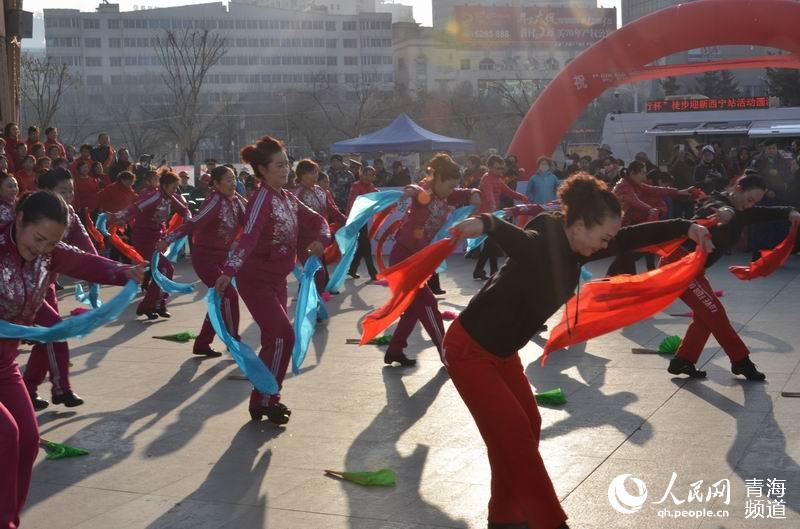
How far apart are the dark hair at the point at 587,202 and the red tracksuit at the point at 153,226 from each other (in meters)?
8.44

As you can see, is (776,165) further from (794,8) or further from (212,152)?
(212,152)

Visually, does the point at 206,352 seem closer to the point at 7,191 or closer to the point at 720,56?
the point at 7,191

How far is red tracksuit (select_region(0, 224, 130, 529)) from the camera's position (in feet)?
15.1

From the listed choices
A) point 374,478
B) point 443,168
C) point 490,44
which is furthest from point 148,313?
point 490,44

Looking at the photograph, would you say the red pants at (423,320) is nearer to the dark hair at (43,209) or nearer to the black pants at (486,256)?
the dark hair at (43,209)

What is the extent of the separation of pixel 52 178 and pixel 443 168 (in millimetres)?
3459

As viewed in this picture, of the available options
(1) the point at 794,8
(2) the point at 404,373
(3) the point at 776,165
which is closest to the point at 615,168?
(3) the point at 776,165

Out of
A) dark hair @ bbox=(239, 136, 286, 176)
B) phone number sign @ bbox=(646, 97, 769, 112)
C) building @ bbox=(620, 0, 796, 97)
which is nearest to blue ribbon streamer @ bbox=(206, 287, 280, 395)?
dark hair @ bbox=(239, 136, 286, 176)

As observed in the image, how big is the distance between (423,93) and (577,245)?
223 feet

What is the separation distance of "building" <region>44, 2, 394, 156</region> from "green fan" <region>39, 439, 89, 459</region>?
105912 millimetres

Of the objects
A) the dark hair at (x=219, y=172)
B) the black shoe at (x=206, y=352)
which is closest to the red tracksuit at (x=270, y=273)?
the dark hair at (x=219, y=172)

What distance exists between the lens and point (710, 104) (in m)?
30.4

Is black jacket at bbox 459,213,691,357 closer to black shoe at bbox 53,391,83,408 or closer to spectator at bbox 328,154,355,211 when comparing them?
black shoe at bbox 53,391,83,408

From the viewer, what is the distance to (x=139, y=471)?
638 centimetres
